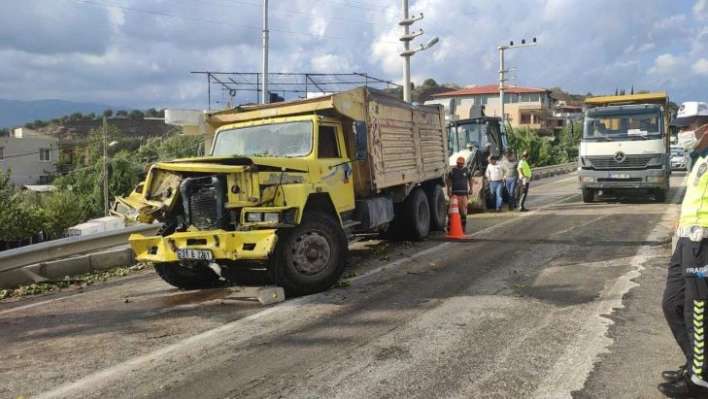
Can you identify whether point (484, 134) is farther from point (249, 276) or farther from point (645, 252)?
point (249, 276)

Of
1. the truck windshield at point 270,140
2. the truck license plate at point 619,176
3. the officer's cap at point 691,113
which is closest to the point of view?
the officer's cap at point 691,113

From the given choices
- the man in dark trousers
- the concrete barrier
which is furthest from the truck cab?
the concrete barrier

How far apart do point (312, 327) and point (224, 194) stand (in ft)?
6.24

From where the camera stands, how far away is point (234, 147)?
8.22m

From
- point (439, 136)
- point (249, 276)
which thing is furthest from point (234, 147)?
point (439, 136)

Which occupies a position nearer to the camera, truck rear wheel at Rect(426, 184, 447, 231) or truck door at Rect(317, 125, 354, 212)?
truck door at Rect(317, 125, 354, 212)

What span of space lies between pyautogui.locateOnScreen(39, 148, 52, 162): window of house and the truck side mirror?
64402 millimetres

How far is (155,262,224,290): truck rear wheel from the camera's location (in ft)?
23.8

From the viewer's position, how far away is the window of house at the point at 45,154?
6286 centimetres

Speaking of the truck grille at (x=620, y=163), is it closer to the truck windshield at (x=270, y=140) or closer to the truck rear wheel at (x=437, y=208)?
the truck rear wheel at (x=437, y=208)

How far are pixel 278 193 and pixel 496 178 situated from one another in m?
10.6

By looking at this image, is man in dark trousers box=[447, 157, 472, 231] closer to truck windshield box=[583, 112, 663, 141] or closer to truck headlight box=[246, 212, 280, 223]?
truck windshield box=[583, 112, 663, 141]

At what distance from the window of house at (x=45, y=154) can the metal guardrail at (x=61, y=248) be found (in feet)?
202

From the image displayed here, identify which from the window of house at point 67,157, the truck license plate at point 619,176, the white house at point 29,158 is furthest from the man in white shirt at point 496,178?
the window of house at point 67,157
